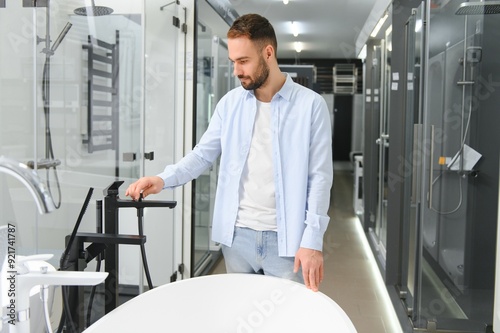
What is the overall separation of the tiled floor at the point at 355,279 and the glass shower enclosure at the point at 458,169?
22 cm

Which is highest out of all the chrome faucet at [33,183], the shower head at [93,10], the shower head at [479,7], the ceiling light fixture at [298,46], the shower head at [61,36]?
the ceiling light fixture at [298,46]

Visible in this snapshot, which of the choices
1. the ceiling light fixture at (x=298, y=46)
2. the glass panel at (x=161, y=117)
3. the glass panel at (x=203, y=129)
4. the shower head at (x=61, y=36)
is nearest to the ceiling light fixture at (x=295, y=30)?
the ceiling light fixture at (x=298, y=46)

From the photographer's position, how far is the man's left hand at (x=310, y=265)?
1.63 meters

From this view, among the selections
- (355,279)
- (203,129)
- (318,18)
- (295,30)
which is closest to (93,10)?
(203,129)

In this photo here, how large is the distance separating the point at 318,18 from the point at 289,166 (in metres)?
6.64

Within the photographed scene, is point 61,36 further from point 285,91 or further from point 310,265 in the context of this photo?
point 310,265

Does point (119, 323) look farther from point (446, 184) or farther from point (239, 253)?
point (446, 184)

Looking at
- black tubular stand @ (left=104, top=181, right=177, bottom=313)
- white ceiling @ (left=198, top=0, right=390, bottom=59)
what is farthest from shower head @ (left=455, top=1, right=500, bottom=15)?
black tubular stand @ (left=104, top=181, right=177, bottom=313)

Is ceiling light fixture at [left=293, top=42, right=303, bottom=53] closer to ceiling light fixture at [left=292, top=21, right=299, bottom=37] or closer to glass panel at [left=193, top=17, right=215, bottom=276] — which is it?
ceiling light fixture at [left=292, top=21, right=299, bottom=37]

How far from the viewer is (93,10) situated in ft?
9.43

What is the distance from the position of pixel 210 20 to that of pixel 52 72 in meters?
2.36

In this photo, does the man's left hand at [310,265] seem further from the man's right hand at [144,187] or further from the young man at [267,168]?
the man's right hand at [144,187]

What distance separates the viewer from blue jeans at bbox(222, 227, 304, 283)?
1795 mm

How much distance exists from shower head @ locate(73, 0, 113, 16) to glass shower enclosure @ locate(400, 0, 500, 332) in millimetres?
1972
